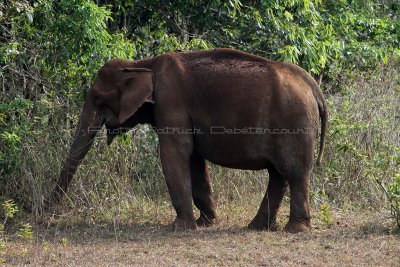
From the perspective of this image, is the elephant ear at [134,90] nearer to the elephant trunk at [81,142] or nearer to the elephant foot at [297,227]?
the elephant trunk at [81,142]

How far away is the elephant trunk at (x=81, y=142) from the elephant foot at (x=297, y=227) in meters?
2.64

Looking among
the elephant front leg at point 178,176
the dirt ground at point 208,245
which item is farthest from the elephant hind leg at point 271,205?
the elephant front leg at point 178,176

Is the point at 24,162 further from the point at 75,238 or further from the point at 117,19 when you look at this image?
the point at 117,19

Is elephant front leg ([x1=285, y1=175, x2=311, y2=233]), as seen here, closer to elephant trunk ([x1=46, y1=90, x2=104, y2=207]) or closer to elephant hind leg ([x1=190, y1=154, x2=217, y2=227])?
elephant hind leg ([x1=190, y1=154, x2=217, y2=227])

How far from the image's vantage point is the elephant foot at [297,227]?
400 inches

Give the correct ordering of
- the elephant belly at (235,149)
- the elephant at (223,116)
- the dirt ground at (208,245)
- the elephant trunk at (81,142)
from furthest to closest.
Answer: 1. the elephant trunk at (81,142)
2. the elephant belly at (235,149)
3. the elephant at (223,116)
4. the dirt ground at (208,245)

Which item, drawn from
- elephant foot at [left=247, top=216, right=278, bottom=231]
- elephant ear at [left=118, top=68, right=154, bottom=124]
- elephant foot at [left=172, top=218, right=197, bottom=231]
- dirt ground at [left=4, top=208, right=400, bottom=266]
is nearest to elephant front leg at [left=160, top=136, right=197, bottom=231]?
elephant foot at [left=172, top=218, right=197, bottom=231]

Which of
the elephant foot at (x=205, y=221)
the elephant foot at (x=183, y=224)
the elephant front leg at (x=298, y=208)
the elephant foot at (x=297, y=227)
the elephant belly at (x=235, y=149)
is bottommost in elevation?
the elephant foot at (x=205, y=221)

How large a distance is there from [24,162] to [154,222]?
5.86 ft

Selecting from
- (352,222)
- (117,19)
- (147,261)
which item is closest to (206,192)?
(352,222)

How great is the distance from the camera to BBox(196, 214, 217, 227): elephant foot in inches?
430

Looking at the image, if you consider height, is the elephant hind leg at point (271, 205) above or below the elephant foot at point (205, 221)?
above

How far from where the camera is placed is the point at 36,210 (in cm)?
1072

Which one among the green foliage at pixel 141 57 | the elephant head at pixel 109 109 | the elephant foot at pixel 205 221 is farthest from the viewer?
the green foliage at pixel 141 57
